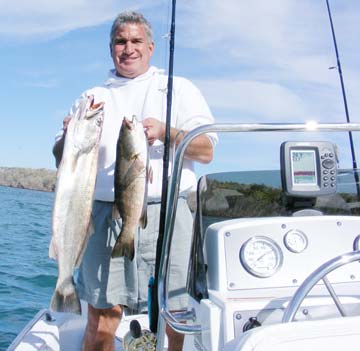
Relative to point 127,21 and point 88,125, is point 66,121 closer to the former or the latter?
point 88,125

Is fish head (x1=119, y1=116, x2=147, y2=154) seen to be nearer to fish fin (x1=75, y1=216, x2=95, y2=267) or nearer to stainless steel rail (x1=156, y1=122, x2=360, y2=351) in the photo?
fish fin (x1=75, y1=216, x2=95, y2=267)

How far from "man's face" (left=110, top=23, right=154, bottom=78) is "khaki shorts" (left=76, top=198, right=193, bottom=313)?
0.93 meters

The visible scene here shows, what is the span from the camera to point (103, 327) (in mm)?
3760

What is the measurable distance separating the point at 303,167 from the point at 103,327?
1888mm

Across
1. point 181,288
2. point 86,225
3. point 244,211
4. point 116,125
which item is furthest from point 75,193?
point 244,211

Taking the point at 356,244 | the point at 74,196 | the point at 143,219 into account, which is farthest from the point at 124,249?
the point at 356,244

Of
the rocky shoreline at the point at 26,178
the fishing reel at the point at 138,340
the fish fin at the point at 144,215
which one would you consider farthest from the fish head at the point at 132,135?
the rocky shoreline at the point at 26,178

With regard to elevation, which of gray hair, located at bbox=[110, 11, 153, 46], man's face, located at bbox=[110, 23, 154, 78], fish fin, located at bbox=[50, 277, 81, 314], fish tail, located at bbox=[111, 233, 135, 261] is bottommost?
fish fin, located at bbox=[50, 277, 81, 314]

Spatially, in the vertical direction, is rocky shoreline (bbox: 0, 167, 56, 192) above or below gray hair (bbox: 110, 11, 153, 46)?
below

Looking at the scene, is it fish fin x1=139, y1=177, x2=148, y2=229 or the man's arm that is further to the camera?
fish fin x1=139, y1=177, x2=148, y2=229

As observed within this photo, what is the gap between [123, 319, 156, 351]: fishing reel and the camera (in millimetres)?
3496

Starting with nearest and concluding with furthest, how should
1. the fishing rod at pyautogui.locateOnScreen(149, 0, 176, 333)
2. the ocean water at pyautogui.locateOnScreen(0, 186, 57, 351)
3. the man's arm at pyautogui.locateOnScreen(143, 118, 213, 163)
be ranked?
1. the fishing rod at pyautogui.locateOnScreen(149, 0, 176, 333)
2. the man's arm at pyautogui.locateOnScreen(143, 118, 213, 163)
3. the ocean water at pyautogui.locateOnScreen(0, 186, 57, 351)

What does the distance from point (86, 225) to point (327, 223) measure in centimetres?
156

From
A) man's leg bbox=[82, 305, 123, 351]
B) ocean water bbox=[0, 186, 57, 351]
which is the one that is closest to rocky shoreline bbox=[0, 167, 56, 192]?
ocean water bbox=[0, 186, 57, 351]
